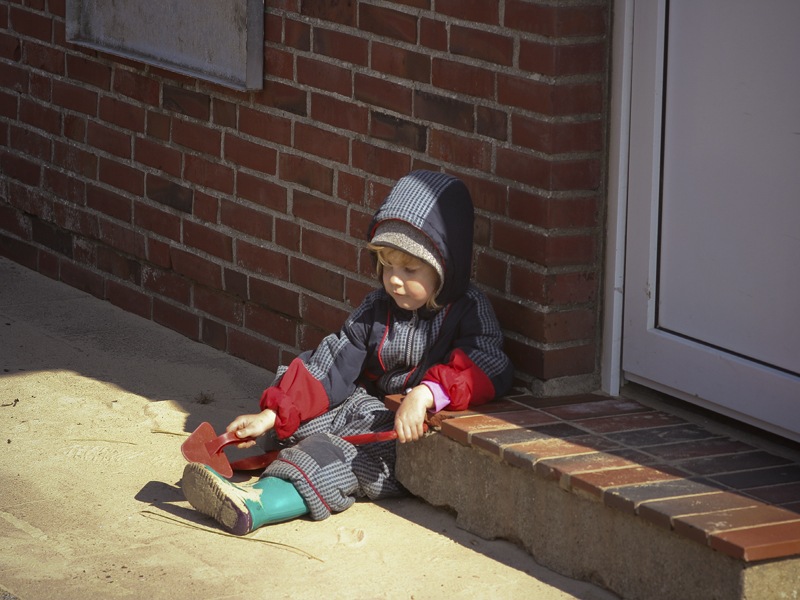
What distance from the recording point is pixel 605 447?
2811mm

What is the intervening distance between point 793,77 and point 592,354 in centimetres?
104

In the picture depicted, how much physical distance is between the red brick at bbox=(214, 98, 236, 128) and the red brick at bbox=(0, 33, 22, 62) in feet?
5.26

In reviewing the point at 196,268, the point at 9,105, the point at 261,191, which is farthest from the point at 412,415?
the point at 9,105

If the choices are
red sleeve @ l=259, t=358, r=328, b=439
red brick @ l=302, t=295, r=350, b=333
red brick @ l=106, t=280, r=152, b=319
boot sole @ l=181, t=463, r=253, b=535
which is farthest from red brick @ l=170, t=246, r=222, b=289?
boot sole @ l=181, t=463, r=253, b=535

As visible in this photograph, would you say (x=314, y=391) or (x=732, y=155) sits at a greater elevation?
(x=732, y=155)

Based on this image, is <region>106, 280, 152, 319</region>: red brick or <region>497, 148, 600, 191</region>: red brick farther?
<region>106, 280, 152, 319</region>: red brick

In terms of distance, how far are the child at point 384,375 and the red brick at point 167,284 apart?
1.39m

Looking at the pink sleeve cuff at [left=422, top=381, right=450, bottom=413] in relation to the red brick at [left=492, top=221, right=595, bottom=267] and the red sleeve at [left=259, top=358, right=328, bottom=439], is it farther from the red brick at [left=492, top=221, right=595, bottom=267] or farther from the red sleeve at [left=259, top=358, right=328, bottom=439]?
A: the red brick at [left=492, top=221, right=595, bottom=267]

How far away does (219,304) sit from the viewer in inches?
174

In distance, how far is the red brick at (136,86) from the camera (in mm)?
4508

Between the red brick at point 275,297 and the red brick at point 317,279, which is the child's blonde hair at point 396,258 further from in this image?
the red brick at point 275,297

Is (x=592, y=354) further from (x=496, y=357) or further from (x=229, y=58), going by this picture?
(x=229, y=58)

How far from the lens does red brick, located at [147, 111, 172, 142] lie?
4469 millimetres

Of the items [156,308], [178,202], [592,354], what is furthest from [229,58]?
[592,354]
